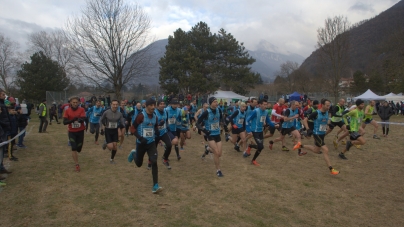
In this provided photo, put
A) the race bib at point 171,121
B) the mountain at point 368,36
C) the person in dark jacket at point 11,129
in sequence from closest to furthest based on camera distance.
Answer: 1. the person in dark jacket at point 11,129
2. the race bib at point 171,121
3. the mountain at point 368,36

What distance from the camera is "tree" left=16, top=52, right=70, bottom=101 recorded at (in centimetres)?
3594

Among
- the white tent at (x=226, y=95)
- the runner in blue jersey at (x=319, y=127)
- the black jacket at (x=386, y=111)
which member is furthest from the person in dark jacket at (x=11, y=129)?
the white tent at (x=226, y=95)

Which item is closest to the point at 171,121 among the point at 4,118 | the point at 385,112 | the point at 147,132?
the point at 147,132

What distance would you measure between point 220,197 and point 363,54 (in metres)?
81.1

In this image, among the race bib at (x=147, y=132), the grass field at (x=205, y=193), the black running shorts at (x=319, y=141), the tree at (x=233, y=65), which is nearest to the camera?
the grass field at (x=205, y=193)

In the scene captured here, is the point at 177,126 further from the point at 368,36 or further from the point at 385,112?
the point at 368,36

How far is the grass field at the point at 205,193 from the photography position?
4.54 metres

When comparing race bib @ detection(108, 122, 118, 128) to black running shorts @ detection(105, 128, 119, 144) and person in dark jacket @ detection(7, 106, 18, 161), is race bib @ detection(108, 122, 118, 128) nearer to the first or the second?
black running shorts @ detection(105, 128, 119, 144)

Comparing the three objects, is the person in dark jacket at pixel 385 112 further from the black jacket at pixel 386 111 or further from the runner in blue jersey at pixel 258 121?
the runner in blue jersey at pixel 258 121

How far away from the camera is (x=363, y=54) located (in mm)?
71375

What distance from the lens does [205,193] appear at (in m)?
5.71

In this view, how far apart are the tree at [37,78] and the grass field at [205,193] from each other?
31932 mm

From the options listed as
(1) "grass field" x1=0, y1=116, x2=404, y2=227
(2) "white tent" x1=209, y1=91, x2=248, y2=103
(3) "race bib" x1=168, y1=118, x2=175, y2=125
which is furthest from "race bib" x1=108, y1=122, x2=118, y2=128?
(2) "white tent" x1=209, y1=91, x2=248, y2=103

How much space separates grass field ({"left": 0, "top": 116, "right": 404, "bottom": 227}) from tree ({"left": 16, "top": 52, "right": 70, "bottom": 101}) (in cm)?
3193
